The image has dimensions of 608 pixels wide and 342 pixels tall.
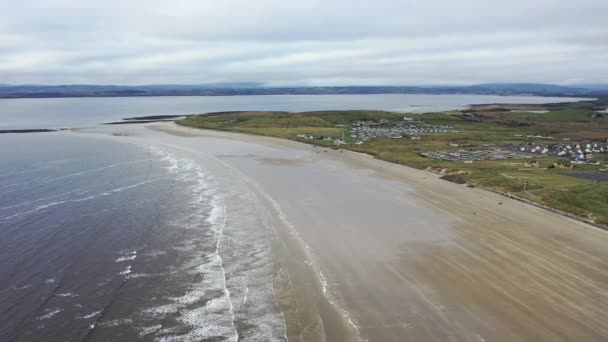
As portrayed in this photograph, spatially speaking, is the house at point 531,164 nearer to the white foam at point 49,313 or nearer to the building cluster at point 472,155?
the building cluster at point 472,155

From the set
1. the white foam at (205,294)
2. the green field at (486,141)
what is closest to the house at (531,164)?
the green field at (486,141)

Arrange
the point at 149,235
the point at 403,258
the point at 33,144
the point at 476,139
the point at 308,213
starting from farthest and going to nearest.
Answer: the point at 476,139 → the point at 33,144 → the point at 308,213 → the point at 149,235 → the point at 403,258

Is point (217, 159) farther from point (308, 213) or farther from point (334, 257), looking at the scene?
point (334, 257)

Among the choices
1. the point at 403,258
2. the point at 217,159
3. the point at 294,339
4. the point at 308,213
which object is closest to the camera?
the point at 294,339

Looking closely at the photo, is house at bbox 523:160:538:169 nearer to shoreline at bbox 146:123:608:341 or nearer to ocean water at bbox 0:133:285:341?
shoreline at bbox 146:123:608:341

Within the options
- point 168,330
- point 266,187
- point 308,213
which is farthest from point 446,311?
point 266,187

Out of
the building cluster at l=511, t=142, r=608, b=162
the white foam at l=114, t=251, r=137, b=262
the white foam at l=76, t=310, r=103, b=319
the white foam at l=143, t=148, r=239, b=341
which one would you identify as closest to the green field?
the building cluster at l=511, t=142, r=608, b=162
